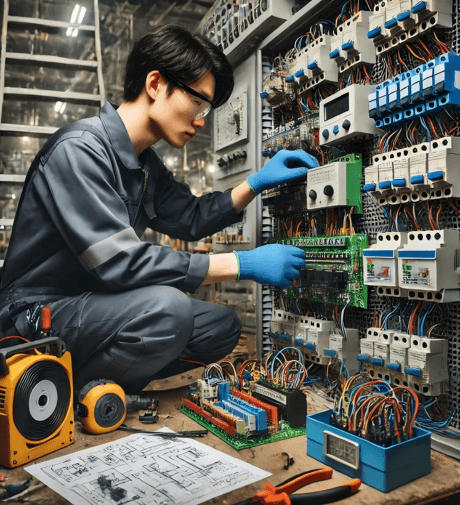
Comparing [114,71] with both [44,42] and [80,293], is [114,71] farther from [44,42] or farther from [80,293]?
[80,293]

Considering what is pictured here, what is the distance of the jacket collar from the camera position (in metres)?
1.76

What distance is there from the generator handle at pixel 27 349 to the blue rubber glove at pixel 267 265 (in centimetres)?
69

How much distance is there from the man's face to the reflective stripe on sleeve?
0.56 meters

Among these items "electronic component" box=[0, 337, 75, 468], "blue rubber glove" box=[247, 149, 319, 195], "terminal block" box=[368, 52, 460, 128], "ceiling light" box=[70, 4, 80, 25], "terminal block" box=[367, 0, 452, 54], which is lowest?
"electronic component" box=[0, 337, 75, 468]

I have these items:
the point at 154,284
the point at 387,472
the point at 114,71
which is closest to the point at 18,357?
the point at 154,284

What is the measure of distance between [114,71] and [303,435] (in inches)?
111

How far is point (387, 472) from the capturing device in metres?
1.04

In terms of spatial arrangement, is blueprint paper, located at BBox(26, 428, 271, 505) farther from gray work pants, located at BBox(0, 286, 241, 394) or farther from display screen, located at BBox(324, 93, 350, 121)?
display screen, located at BBox(324, 93, 350, 121)

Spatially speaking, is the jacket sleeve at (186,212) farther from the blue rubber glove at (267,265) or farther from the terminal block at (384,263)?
the terminal block at (384,263)

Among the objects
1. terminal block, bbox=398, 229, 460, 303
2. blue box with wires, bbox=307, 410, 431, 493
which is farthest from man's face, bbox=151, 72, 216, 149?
blue box with wires, bbox=307, 410, 431, 493

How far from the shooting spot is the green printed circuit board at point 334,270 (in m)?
1.66

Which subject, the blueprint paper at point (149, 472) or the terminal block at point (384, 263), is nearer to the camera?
the blueprint paper at point (149, 472)

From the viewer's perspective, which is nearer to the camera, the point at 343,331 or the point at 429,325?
the point at 429,325

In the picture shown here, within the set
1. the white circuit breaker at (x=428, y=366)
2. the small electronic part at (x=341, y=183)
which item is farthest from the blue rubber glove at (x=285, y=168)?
the white circuit breaker at (x=428, y=366)
